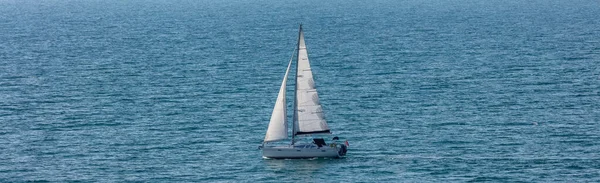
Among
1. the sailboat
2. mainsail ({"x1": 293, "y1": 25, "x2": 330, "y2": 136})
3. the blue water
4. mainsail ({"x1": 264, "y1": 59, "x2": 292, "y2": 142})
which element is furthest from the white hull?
mainsail ({"x1": 293, "y1": 25, "x2": 330, "y2": 136})

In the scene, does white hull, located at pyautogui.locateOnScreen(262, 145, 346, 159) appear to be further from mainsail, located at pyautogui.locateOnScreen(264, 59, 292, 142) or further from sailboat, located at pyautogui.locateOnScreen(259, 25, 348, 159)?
mainsail, located at pyautogui.locateOnScreen(264, 59, 292, 142)

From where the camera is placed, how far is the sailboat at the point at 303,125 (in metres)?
110

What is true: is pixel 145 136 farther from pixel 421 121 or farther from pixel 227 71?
pixel 227 71

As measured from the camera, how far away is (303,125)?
111062 millimetres

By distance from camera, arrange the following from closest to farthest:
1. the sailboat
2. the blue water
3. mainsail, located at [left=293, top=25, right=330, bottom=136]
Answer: the blue water → the sailboat → mainsail, located at [left=293, top=25, right=330, bottom=136]

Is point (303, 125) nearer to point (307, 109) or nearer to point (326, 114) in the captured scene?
point (307, 109)

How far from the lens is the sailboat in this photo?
110 m

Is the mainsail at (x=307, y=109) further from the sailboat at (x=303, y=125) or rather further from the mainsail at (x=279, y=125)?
the mainsail at (x=279, y=125)

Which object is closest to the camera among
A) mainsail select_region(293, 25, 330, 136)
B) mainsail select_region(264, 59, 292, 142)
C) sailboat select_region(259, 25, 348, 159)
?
sailboat select_region(259, 25, 348, 159)

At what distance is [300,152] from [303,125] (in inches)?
107

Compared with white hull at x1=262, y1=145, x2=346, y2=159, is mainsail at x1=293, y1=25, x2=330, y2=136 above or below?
above

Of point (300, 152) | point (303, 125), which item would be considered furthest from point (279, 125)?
point (300, 152)

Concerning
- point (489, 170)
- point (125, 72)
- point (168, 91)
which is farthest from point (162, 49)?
point (489, 170)

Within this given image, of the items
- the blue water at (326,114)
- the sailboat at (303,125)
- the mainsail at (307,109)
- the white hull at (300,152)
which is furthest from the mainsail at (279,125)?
the blue water at (326,114)
